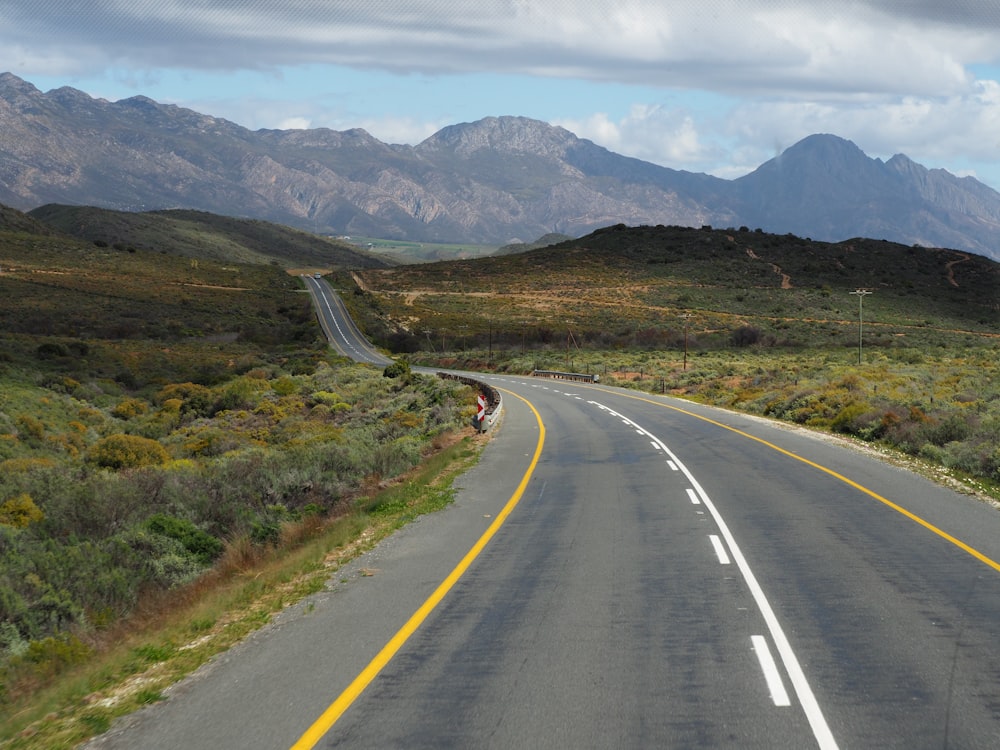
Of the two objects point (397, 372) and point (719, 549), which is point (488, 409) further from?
point (397, 372)

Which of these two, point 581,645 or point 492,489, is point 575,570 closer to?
point 581,645

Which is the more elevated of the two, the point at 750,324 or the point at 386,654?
the point at 750,324

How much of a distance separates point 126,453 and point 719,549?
21383mm

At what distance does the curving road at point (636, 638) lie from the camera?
5.59m

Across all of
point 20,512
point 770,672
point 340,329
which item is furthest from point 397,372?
point 340,329

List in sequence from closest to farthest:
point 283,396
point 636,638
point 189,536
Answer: point 636,638 → point 189,536 → point 283,396

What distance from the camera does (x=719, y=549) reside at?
10969 millimetres

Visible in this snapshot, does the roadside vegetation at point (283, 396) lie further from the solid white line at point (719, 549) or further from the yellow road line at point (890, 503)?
the solid white line at point (719, 549)

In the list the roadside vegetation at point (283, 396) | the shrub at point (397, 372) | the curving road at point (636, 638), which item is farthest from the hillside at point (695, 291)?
the curving road at point (636, 638)

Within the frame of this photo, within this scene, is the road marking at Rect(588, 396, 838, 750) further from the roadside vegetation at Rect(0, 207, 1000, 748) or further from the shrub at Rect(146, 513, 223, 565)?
the shrub at Rect(146, 513, 223, 565)

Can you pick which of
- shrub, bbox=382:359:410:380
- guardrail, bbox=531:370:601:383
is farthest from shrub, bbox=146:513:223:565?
guardrail, bbox=531:370:601:383

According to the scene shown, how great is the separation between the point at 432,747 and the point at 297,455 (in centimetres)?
1432

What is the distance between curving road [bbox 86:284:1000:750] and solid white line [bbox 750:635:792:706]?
0.02m

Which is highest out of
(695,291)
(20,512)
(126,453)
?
(695,291)
